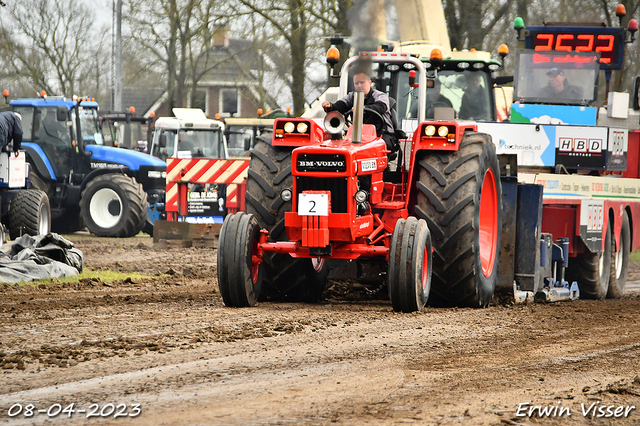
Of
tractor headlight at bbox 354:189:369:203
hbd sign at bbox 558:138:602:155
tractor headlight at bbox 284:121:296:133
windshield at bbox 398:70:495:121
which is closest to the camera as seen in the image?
tractor headlight at bbox 354:189:369:203

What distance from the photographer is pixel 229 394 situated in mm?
4082

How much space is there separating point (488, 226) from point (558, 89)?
5.57 meters

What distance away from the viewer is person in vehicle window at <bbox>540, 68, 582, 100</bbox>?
13.0 metres

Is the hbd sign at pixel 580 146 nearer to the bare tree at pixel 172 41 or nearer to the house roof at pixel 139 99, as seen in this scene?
the bare tree at pixel 172 41

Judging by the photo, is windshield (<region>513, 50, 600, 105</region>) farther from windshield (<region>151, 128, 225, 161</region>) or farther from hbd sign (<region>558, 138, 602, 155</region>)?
windshield (<region>151, 128, 225, 161</region>)

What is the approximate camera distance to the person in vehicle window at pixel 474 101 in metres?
11.6

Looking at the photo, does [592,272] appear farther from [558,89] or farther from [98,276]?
[98,276]

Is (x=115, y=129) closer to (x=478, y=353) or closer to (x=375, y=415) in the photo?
(x=478, y=353)

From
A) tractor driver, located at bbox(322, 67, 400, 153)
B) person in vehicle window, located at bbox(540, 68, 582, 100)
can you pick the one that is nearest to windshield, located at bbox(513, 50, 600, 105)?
person in vehicle window, located at bbox(540, 68, 582, 100)

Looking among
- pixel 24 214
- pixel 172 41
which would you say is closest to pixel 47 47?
pixel 172 41

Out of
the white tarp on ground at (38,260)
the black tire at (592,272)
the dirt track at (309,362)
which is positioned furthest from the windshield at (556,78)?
the white tarp on ground at (38,260)

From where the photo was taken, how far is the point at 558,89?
42.9 feet

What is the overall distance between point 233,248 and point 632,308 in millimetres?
4235

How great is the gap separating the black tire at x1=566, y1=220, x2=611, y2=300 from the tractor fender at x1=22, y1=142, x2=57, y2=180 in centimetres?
1113
